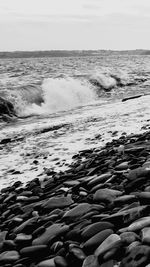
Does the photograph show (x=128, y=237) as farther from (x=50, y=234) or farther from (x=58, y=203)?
(x=58, y=203)

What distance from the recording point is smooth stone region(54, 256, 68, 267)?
2505mm

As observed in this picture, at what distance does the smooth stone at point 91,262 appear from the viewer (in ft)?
7.75

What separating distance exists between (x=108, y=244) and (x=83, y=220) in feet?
2.10

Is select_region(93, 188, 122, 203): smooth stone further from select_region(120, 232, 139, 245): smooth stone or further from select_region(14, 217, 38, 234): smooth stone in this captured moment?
select_region(120, 232, 139, 245): smooth stone

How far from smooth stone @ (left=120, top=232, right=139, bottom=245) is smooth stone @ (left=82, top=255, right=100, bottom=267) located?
0.74ft

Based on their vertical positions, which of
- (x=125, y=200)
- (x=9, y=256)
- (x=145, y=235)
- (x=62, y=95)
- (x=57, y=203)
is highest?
(x=145, y=235)

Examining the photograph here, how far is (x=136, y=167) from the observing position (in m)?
4.26

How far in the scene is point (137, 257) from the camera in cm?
218

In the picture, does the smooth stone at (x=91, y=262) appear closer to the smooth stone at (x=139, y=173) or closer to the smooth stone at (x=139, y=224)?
the smooth stone at (x=139, y=224)

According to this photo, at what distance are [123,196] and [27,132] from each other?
7428 millimetres

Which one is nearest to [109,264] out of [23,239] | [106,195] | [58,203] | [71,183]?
[23,239]

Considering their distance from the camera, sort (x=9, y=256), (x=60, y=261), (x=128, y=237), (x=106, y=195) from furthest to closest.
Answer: (x=106, y=195)
(x=9, y=256)
(x=60, y=261)
(x=128, y=237)

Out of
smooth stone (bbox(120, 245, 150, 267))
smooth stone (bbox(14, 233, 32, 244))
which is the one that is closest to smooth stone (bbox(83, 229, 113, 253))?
smooth stone (bbox(120, 245, 150, 267))

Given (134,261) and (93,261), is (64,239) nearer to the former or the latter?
(93,261)
